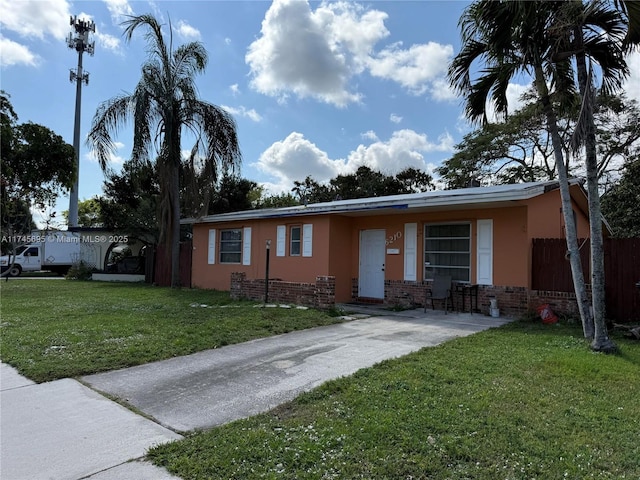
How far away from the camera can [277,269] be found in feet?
43.1

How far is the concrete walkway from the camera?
3074mm

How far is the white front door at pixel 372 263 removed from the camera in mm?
11727

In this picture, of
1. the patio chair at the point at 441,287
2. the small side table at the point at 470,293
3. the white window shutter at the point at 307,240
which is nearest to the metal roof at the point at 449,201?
the white window shutter at the point at 307,240

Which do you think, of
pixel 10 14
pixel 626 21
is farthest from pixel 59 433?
pixel 10 14

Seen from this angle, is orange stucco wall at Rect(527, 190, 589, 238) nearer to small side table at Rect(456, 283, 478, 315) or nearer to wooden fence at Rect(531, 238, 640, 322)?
wooden fence at Rect(531, 238, 640, 322)

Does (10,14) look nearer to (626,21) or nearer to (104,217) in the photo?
(626,21)

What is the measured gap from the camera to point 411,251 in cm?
1103

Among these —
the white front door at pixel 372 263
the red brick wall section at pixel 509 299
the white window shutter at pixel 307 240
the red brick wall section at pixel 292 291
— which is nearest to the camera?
the red brick wall section at pixel 509 299

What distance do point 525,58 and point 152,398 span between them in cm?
715

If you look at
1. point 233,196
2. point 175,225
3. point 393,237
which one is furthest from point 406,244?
point 233,196

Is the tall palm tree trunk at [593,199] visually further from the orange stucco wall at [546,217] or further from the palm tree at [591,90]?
the orange stucco wall at [546,217]

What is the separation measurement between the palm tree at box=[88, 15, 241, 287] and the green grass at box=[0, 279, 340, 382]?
20.1 ft

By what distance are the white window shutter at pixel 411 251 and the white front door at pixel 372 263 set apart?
0.76 m

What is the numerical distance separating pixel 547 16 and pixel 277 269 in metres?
9.44
